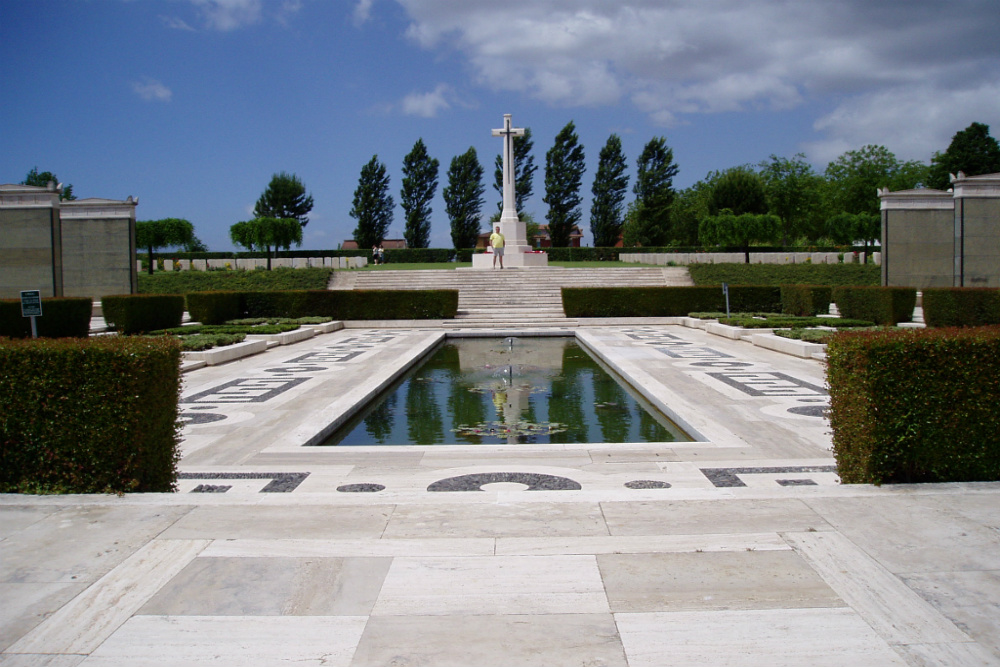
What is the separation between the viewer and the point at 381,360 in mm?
13703

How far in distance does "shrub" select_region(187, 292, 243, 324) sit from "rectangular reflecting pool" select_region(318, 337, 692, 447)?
9782 millimetres

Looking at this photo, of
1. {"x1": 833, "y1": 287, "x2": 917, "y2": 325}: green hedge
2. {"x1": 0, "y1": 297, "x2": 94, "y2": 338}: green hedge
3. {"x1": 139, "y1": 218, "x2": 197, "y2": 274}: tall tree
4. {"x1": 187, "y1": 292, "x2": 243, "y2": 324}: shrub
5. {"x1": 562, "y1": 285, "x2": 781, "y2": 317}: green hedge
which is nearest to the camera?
{"x1": 0, "y1": 297, "x2": 94, "y2": 338}: green hedge

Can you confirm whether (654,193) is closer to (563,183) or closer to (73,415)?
(563,183)

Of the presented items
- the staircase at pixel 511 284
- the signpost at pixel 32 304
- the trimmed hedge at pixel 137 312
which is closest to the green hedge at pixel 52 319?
the trimmed hedge at pixel 137 312

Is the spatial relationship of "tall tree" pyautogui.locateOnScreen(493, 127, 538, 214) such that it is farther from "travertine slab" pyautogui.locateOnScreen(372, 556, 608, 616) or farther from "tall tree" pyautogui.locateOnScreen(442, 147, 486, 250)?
"travertine slab" pyautogui.locateOnScreen(372, 556, 608, 616)

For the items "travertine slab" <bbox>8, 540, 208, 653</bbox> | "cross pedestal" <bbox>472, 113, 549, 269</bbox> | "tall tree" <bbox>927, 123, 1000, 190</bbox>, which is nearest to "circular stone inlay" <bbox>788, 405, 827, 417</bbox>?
"travertine slab" <bbox>8, 540, 208, 653</bbox>

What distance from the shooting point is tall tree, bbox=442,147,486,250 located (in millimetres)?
57531

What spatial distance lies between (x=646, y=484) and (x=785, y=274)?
1062 inches

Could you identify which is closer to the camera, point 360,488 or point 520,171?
point 360,488

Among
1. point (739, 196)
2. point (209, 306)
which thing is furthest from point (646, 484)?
point (739, 196)

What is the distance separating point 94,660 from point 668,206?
58.2m

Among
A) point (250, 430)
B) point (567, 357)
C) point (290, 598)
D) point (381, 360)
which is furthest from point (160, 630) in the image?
point (567, 357)

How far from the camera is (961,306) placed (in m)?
17.9

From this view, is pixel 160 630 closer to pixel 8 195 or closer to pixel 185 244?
pixel 8 195
